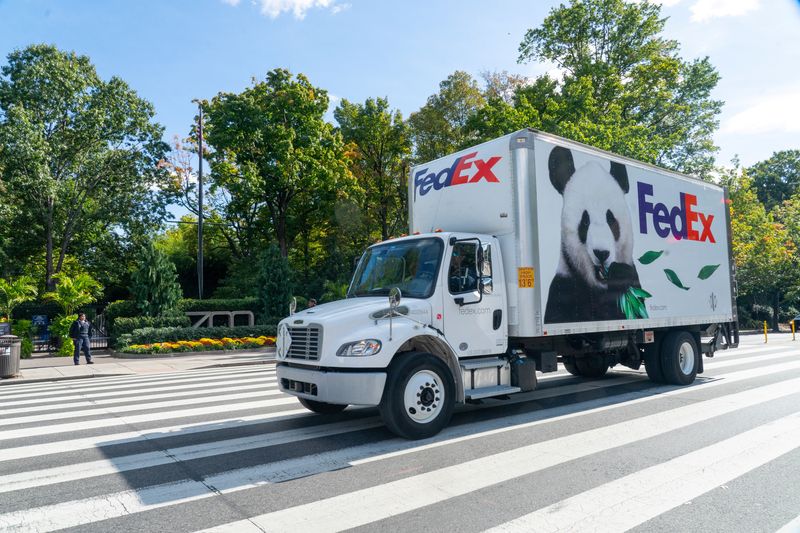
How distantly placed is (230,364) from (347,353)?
12.8 metres

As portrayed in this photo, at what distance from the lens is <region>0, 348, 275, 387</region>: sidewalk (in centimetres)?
1530

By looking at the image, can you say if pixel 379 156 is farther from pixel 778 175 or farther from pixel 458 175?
pixel 778 175

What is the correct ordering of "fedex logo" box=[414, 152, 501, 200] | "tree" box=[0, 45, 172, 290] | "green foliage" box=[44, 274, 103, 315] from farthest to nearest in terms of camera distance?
"tree" box=[0, 45, 172, 290] → "green foliage" box=[44, 274, 103, 315] → "fedex logo" box=[414, 152, 501, 200]

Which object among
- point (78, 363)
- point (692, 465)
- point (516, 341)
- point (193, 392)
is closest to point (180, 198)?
point (78, 363)

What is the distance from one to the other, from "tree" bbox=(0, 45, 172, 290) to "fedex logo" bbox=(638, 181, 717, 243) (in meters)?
31.2

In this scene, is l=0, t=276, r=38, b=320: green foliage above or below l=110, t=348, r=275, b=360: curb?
above

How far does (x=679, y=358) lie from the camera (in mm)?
10484

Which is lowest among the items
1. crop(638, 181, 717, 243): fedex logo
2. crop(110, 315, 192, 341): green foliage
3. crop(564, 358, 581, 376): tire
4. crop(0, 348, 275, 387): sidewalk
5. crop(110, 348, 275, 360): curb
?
crop(0, 348, 275, 387): sidewalk

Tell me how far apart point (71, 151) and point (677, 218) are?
33969 millimetres

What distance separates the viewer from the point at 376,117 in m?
37.5

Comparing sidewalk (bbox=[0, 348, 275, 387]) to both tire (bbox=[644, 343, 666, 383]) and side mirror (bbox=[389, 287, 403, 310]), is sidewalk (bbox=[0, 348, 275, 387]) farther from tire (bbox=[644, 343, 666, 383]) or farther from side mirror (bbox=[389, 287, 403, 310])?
tire (bbox=[644, 343, 666, 383])

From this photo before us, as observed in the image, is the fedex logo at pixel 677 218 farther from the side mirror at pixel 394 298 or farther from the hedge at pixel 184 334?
the hedge at pixel 184 334

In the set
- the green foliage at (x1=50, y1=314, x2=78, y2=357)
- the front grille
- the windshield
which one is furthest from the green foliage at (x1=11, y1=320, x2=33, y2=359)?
the front grille

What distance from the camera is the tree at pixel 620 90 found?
92.3ft
